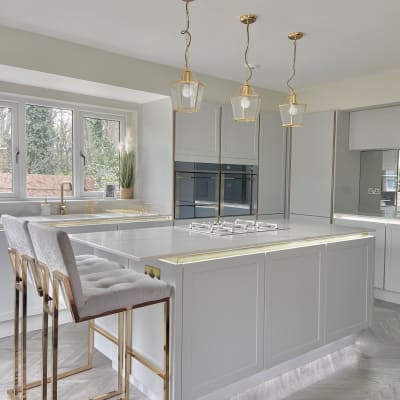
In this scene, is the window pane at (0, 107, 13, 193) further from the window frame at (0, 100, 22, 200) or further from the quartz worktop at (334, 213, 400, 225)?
the quartz worktop at (334, 213, 400, 225)

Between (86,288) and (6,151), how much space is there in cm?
255

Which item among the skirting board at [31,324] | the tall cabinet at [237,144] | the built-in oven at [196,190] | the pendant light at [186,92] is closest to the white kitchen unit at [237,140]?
the tall cabinet at [237,144]

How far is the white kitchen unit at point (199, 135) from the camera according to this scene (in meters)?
4.26

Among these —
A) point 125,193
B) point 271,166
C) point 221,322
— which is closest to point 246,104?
point 221,322

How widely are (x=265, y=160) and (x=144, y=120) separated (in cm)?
162

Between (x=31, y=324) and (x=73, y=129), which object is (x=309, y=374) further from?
(x=73, y=129)

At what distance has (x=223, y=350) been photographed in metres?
2.24

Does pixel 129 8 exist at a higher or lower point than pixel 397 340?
higher

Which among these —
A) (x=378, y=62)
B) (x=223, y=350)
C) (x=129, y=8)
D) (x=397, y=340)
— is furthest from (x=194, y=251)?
(x=378, y=62)

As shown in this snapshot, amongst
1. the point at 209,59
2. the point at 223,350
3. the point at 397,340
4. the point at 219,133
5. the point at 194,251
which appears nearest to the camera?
the point at 194,251

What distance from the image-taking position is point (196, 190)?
175 inches

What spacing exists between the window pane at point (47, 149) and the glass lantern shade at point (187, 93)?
7.15ft

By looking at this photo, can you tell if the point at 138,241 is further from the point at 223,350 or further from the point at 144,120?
the point at 144,120

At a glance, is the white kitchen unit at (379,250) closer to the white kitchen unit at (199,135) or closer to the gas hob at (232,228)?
the white kitchen unit at (199,135)
